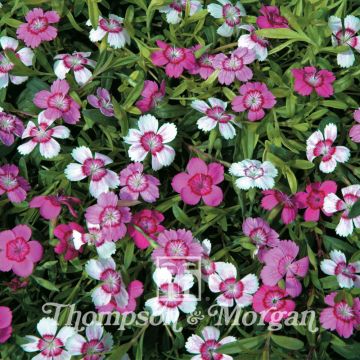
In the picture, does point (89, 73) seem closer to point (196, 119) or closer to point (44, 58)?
point (44, 58)

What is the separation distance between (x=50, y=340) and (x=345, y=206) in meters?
0.86

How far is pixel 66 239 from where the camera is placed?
1.76 metres

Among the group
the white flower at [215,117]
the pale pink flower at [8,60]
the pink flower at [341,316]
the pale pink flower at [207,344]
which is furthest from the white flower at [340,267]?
the pale pink flower at [8,60]

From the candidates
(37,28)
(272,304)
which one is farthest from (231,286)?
(37,28)

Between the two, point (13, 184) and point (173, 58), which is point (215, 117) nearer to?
point (173, 58)

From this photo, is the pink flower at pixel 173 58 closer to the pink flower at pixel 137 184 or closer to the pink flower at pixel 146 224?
the pink flower at pixel 137 184

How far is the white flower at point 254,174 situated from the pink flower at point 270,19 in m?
0.48

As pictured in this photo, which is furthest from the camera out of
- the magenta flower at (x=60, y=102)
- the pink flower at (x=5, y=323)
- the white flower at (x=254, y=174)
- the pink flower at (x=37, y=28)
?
the pink flower at (x=37, y=28)

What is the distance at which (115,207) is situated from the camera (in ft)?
5.74

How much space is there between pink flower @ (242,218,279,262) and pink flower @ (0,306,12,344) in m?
0.65

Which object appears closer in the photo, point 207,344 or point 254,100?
point 207,344

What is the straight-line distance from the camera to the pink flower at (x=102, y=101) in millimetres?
1887

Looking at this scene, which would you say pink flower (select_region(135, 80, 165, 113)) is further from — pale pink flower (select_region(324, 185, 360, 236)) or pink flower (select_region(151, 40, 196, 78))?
pale pink flower (select_region(324, 185, 360, 236))

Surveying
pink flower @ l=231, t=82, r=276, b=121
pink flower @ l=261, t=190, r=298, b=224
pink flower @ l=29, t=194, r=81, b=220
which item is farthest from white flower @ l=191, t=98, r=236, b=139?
pink flower @ l=29, t=194, r=81, b=220
